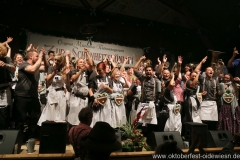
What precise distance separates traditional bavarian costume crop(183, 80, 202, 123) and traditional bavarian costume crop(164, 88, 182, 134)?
0.95ft

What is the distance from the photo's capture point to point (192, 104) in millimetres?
4602

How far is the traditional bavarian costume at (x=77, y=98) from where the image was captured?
12.8 ft

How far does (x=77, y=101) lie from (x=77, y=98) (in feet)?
0.19

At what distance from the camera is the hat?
1.70 meters

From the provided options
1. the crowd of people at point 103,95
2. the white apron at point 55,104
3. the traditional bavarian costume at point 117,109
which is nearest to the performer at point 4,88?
the crowd of people at point 103,95

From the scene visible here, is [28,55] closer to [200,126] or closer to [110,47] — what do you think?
[200,126]

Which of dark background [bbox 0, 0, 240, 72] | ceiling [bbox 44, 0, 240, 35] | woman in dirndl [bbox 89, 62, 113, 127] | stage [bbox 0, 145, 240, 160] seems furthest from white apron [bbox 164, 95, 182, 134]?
ceiling [bbox 44, 0, 240, 35]

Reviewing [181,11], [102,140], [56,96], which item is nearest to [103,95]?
[56,96]

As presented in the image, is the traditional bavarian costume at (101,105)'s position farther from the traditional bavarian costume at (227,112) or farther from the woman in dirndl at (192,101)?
the traditional bavarian costume at (227,112)

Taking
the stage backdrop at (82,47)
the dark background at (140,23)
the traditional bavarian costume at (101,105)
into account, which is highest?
the dark background at (140,23)

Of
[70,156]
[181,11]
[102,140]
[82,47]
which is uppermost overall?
[181,11]

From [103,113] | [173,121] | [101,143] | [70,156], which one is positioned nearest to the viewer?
[101,143]

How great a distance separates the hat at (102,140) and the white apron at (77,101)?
2116mm

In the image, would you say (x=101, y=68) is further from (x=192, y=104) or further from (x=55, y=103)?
(x=192, y=104)
